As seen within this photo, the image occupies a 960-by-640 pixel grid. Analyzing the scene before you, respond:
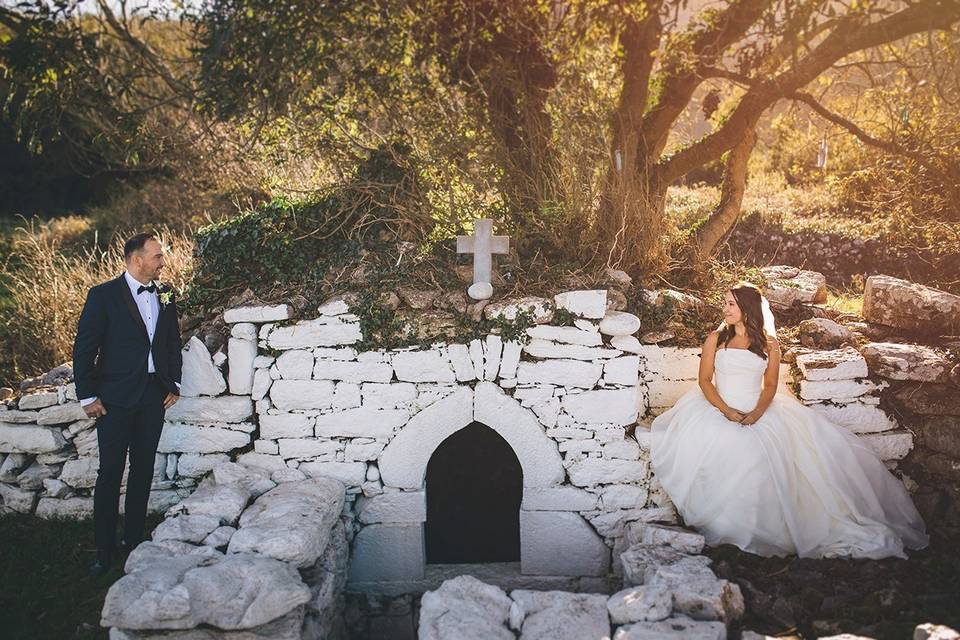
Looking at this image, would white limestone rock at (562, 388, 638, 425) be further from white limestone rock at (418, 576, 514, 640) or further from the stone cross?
white limestone rock at (418, 576, 514, 640)

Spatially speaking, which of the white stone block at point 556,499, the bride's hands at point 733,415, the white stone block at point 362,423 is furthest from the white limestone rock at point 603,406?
the white stone block at point 362,423

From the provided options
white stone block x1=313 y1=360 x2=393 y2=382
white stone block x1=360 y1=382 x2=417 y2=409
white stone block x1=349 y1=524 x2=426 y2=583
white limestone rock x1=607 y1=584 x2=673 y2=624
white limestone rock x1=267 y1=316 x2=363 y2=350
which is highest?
white limestone rock x1=267 y1=316 x2=363 y2=350

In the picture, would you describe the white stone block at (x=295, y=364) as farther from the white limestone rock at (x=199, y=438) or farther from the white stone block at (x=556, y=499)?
the white stone block at (x=556, y=499)

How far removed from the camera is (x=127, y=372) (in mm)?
4609

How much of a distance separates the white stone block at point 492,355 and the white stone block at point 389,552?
137 cm

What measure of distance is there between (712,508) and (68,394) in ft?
16.5

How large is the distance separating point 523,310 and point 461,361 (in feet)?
2.03

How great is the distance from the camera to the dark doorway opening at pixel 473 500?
637 centimetres

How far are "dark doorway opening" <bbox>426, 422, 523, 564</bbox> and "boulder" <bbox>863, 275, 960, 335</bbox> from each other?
3.73 metres

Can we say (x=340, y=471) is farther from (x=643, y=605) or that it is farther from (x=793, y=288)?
(x=793, y=288)

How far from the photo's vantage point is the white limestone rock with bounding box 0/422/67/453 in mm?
5445

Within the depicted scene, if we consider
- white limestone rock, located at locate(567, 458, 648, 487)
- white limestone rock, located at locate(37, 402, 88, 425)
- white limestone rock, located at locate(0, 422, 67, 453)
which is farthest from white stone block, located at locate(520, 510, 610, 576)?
white limestone rock, located at locate(0, 422, 67, 453)

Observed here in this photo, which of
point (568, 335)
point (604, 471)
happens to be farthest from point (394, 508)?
point (568, 335)

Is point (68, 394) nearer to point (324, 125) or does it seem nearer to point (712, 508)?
point (324, 125)
